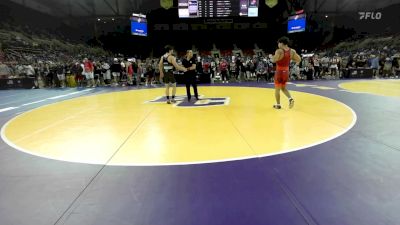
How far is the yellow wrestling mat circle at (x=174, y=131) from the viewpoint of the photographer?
3.74 m

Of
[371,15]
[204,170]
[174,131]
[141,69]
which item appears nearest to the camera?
[204,170]

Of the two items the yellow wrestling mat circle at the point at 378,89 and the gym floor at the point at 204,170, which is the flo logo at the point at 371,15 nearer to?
the yellow wrestling mat circle at the point at 378,89

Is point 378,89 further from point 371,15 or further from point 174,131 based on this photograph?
point 371,15

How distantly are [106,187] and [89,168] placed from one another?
2.05 ft

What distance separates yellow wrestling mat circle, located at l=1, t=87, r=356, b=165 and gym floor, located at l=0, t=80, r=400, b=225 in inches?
0.9

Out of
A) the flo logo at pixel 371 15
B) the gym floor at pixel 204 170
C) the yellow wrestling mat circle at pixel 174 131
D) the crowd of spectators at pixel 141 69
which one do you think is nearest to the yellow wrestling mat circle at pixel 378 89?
the yellow wrestling mat circle at pixel 174 131

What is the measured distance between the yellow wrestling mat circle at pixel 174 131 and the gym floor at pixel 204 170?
0.07 ft

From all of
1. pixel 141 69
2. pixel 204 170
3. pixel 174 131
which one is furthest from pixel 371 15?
pixel 204 170

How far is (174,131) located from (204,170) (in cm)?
189

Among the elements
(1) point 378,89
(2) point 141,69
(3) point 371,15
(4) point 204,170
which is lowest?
(4) point 204,170

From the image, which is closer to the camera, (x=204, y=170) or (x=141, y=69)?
(x=204, y=170)

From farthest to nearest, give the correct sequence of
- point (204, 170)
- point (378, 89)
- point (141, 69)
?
point (141, 69) < point (378, 89) < point (204, 170)

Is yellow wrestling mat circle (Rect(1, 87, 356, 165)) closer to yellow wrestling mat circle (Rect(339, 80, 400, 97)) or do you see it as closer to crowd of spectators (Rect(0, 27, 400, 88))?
yellow wrestling mat circle (Rect(339, 80, 400, 97))

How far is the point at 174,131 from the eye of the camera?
4922 millimetres
